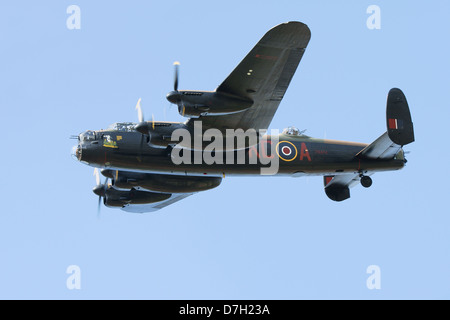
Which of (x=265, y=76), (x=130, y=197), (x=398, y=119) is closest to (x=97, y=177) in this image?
(x=130, y=197)

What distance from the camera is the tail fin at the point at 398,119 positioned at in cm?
2706

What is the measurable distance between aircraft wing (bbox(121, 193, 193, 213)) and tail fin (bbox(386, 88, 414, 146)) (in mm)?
9144

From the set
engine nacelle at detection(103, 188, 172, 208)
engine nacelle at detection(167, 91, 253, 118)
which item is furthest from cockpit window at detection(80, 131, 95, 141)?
engine nacelle at detection(103, 188, 172, 208)

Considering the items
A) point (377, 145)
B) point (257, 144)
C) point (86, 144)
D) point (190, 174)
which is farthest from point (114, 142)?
point (377, 145)

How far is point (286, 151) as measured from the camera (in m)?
27.8

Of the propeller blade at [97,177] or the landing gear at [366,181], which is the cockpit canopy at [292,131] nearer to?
the landing gear at [366,181]

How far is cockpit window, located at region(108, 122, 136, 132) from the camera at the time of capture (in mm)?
26719

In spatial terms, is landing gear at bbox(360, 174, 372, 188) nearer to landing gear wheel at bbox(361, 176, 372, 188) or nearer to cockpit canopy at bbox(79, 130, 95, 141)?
landing gear wheel at bbox(361, 176, 372, 188)

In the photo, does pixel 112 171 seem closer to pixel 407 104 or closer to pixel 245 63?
pixel 245 63

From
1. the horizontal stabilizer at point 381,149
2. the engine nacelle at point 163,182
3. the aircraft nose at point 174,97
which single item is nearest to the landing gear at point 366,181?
the horizontal stabilizer at point 381,149

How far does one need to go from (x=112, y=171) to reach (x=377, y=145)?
10494mm

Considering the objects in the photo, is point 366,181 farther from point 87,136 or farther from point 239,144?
point 87,136

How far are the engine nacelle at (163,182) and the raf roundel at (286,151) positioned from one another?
2928 millimetres

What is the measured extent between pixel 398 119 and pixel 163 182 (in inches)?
376
